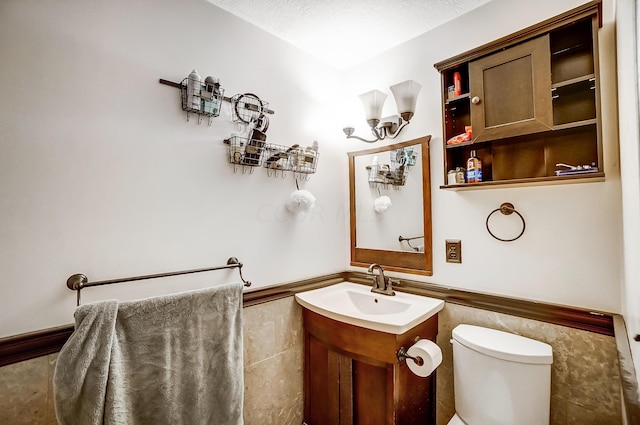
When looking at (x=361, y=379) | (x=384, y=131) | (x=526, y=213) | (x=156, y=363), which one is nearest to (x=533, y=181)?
(x=526, y=213)

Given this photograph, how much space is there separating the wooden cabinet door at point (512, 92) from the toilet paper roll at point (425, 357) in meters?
1.01

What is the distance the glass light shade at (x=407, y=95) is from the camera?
1.63m

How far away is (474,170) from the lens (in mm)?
1470

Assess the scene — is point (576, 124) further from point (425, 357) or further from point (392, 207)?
point (425, 357)

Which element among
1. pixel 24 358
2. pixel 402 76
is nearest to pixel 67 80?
pixel 24 358

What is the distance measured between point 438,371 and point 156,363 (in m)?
1.42

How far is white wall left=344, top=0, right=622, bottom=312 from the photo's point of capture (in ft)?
3.94

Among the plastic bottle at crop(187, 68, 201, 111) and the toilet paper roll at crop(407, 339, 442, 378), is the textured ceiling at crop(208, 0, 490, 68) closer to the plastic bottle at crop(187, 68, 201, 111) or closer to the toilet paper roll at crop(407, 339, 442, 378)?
the plastic bottle at crop(187, 68, 201, 111)

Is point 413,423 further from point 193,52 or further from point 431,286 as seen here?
point 193,52

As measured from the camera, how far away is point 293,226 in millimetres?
1846

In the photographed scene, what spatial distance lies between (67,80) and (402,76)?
1728 mm

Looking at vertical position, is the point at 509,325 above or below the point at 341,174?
below

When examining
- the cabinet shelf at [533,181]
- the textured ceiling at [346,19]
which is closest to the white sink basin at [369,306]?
the cabinet shelf at [533,181]

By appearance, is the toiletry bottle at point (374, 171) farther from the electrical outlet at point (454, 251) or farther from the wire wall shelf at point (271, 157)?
the electrical outlet at point (454, 251)
